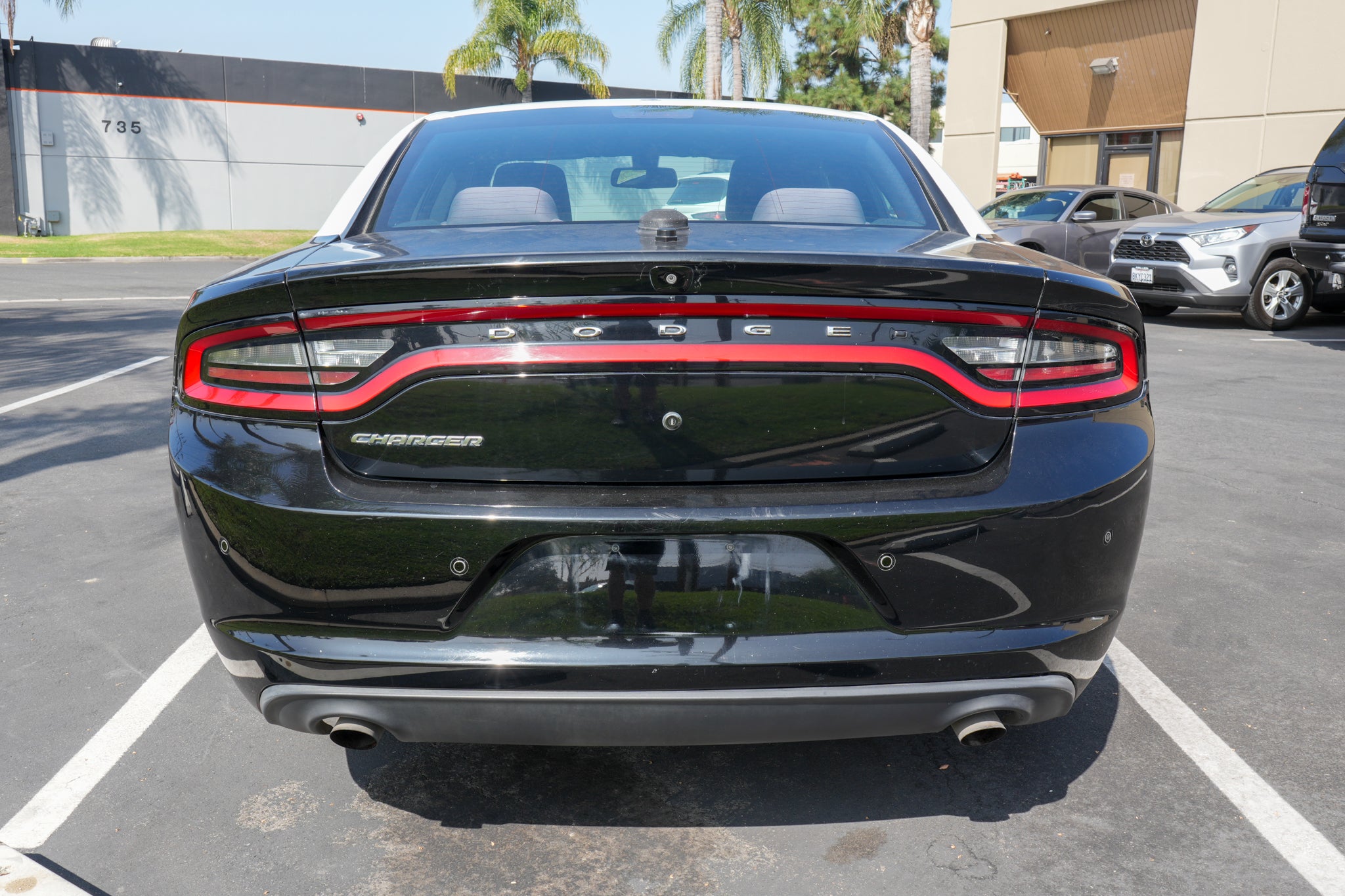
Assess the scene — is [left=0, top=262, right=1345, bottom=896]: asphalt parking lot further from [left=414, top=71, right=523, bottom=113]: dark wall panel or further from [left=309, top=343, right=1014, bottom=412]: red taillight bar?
[left=414, top=71, right=523, bottom=113]: dark wall panel

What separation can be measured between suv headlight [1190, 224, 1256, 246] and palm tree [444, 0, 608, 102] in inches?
946

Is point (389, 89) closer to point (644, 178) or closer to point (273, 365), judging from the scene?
point (644, 178)

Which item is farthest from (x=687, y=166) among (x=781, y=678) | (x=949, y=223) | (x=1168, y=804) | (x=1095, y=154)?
(x=1095, y=154)

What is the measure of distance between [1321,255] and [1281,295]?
1.76m

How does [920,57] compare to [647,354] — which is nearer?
[647,354]

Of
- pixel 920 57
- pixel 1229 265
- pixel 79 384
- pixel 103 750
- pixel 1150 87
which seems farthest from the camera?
pixel 920 57

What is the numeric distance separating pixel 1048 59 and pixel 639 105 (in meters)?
21.4

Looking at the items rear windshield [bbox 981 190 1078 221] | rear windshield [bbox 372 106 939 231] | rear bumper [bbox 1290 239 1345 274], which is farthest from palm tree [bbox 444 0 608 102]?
rear windshield [bbox 372 106 939 231]

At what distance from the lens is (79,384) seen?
814 cm

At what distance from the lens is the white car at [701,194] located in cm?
295

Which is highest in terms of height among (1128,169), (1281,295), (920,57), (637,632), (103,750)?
(920,57)

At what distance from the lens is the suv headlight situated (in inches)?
483

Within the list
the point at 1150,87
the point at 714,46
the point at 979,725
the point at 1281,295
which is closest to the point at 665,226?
the point at 979,725

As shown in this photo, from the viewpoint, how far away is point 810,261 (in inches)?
83.7
